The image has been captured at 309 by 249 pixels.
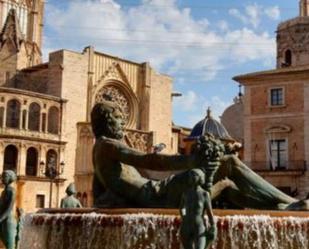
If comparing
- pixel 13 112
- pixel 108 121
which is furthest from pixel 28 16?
pixel 108 121

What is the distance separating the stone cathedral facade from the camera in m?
42.8

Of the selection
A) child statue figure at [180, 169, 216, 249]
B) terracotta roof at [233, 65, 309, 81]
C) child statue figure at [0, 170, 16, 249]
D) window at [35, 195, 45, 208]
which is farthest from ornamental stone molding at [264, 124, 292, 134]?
child statue figure at [180, 169, 216, 249]

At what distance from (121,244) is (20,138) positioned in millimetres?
36495

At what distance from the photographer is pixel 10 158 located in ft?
140

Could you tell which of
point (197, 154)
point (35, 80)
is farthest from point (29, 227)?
point (35, 80)

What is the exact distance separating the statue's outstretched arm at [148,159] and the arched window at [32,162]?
118 feet

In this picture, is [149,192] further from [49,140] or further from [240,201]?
[49,140]

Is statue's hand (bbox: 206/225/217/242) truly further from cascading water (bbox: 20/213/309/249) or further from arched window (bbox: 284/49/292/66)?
arched window (bbox: 284/49/292/66)

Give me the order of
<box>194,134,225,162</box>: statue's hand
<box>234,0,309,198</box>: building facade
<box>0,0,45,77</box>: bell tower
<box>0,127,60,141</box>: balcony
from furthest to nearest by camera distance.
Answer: <box>0,0,45,77</box>: bell tower, <box>0,127,60,141</box>: balcony, <box>234,0,309,198</box>: building facade, <box>194,134,225,162</box>: statue's hand

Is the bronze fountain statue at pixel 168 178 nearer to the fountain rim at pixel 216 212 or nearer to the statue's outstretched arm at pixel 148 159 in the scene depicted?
the statue's outstretched arm at pixel 148 159

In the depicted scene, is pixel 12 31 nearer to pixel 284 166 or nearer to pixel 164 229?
pixel 284 166

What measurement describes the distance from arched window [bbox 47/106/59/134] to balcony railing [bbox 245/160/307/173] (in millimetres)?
14322

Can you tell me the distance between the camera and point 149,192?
8.02 meters

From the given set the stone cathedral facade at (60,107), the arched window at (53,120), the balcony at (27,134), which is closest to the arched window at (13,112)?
the stone cathedral facade at (60,107)
